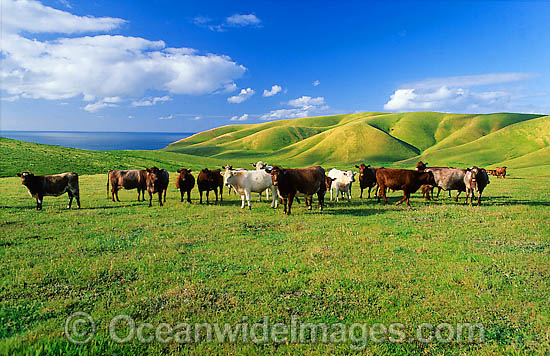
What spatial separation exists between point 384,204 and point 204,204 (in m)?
11.4

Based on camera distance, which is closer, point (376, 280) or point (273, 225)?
point (376, 280)

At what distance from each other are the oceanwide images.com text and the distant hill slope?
A: 3251 inches

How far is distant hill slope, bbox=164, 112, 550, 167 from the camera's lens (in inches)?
4033

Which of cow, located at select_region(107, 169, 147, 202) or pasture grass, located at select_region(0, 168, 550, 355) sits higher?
cow, located at select_region(107, 169, 147, 202)

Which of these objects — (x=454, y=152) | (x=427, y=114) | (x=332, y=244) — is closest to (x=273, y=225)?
(x=332, y=244)

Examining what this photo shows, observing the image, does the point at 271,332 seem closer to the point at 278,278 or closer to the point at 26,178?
the point at 278,278

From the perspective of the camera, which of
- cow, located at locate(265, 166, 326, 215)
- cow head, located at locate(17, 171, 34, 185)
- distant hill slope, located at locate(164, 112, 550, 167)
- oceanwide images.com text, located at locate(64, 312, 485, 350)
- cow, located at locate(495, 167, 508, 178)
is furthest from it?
distant hill slope, located at locate(164, 112, 550, 167)

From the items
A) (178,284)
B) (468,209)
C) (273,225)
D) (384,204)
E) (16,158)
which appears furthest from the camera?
(16,158)

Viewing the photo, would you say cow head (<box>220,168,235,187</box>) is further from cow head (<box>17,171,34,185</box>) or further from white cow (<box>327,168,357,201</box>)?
cow head (<box>17,171,34,185</box>)

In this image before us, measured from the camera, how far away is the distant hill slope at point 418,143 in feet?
336

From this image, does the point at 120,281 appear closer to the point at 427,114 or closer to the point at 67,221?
the point at 67,221

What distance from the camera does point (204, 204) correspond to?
18.6 metres

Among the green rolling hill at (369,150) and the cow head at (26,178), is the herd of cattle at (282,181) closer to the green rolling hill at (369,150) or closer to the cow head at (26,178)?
→ the cow head at (26,178)

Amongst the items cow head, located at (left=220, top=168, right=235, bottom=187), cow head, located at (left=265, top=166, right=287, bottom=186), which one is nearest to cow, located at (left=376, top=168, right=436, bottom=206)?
cow head, located at (left=265, top=166, right=287, bottom=186)
